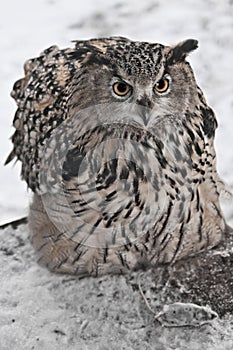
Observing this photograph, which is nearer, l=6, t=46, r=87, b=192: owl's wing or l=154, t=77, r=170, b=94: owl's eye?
l=154, t=77, r=170, b=94: owl's eye

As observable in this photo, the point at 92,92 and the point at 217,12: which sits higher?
the point at 217,12

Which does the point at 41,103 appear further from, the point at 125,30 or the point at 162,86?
the point at 125,30

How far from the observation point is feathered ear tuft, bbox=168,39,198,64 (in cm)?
275

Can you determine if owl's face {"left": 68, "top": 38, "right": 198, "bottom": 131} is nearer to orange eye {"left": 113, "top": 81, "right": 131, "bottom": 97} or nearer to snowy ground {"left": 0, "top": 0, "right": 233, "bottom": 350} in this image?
orange eye {"left": 113, "top": 81, "right": 131, "bottom": 97}

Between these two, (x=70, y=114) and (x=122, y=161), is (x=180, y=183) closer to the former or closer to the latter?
(x=122, y=161)

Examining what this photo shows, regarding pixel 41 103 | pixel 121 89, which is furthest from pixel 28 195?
pixel 121 89

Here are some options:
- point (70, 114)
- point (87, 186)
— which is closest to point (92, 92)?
point (70, 114)

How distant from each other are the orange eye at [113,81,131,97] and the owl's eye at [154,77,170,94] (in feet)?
0.32

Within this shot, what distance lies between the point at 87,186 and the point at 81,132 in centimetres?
21

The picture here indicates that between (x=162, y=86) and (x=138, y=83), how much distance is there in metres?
0.12

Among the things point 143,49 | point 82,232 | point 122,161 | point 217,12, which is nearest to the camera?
point 143,49

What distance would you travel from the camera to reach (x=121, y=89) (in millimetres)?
2684

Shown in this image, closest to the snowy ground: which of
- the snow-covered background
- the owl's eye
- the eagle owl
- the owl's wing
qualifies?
the snow-covered background

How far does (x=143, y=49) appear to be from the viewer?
2.71m
